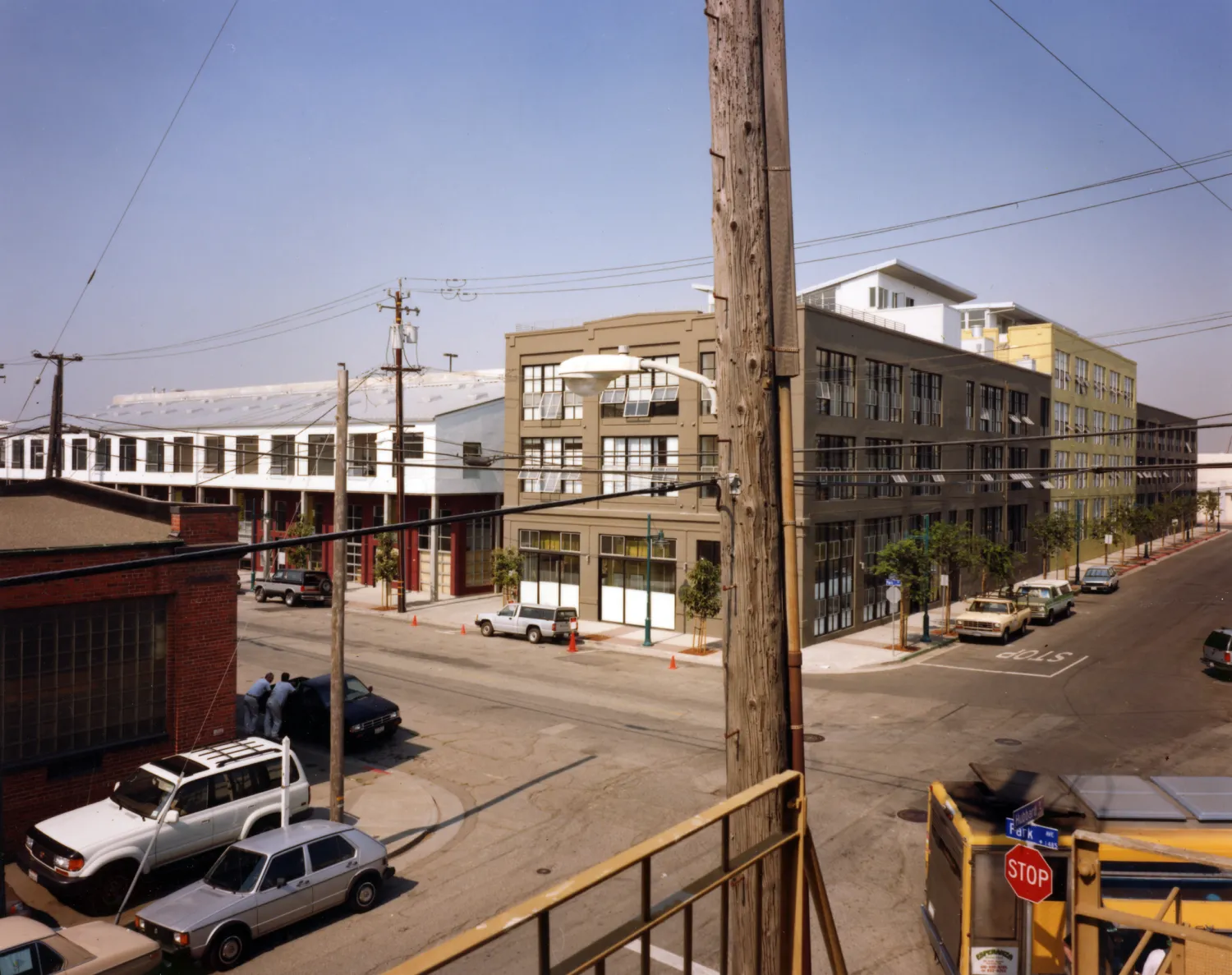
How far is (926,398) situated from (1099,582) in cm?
1561

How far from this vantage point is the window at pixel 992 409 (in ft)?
151

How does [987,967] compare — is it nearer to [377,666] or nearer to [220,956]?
[220,956]

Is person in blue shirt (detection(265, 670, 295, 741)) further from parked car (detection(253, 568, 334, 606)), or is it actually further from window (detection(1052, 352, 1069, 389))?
window (detection(1052, 352, 1069, 389))

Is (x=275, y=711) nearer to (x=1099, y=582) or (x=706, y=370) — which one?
(x=706, y=370)

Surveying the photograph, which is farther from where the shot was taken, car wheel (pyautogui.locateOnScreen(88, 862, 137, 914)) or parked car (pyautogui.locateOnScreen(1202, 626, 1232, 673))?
parked car (pyautogui.locateOnScreen(1202, 626, 1232, 673))

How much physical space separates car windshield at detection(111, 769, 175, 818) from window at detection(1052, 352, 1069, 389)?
182 feet

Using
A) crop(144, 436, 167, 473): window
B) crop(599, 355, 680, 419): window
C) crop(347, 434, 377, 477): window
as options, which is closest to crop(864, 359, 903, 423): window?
crop(599, 355, 680, 419): window

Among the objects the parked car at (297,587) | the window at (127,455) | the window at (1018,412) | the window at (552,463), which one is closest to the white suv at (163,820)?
the window at (552,463)

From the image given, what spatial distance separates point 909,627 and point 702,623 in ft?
32.8

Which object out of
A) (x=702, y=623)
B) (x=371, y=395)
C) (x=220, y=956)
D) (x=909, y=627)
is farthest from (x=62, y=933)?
(x=371, y=395)

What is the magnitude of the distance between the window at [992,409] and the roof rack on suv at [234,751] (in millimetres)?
40621

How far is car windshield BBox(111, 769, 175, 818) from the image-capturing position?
42.1ft

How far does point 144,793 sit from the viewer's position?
1315 centimetres

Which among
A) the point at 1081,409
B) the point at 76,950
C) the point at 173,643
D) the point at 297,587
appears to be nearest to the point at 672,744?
the point at 173,643
